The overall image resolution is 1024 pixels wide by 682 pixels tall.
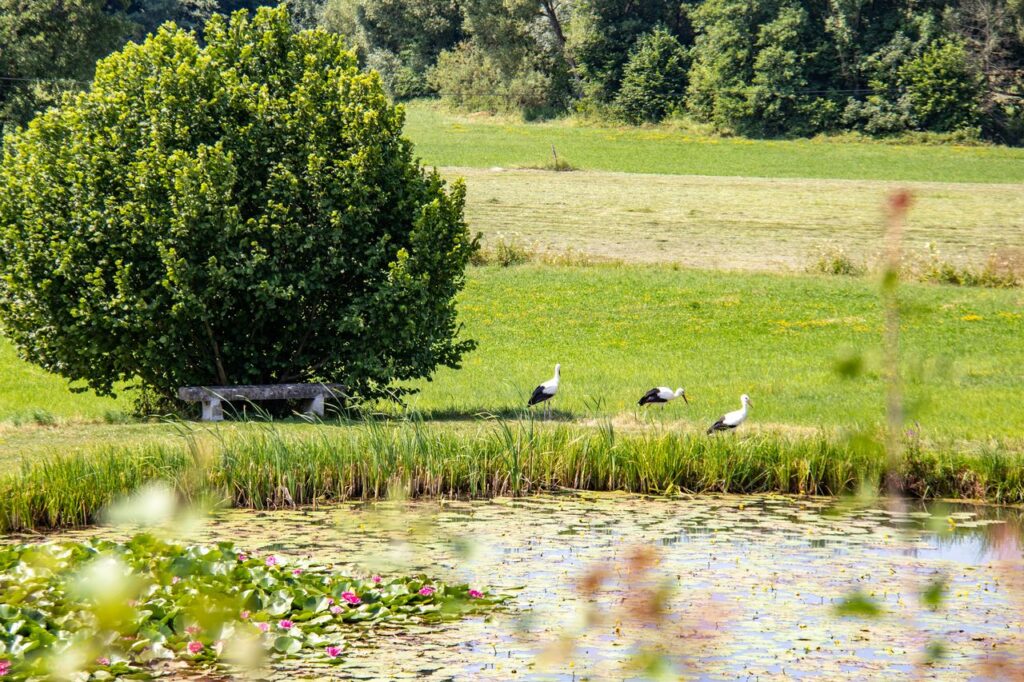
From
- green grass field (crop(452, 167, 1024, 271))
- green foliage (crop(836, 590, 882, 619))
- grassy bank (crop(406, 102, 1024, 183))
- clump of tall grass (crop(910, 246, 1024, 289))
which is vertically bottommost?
green grass field (crop(452, 167, 1024, 271))

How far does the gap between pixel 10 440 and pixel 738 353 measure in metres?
16.1

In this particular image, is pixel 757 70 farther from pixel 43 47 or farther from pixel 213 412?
pixel 213 412

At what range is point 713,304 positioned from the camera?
116 feet

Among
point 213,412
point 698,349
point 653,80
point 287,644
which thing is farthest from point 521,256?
point 653,80

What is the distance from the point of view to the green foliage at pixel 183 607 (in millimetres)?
9055

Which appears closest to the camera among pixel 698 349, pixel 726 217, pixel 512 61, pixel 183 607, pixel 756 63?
pixel 183 607

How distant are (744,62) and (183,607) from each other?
79672mm

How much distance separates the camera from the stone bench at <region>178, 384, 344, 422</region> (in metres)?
18.9

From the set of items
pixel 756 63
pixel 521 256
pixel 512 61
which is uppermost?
pixel 756 63

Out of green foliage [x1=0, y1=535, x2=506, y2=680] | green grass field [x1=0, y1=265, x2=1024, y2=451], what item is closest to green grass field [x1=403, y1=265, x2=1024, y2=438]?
green grass field [x1=0, y1=265, x2=1024, y2=451]

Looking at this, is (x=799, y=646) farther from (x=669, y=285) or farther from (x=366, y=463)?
(x=669, y=285)

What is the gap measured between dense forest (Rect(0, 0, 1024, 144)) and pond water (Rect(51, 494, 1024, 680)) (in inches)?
2205

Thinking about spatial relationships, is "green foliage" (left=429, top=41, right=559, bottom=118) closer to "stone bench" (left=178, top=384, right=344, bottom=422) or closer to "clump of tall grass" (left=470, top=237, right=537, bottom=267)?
"clump of tall grass" (left=470, top=237, right=537, bottom=267)

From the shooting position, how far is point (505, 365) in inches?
1086
